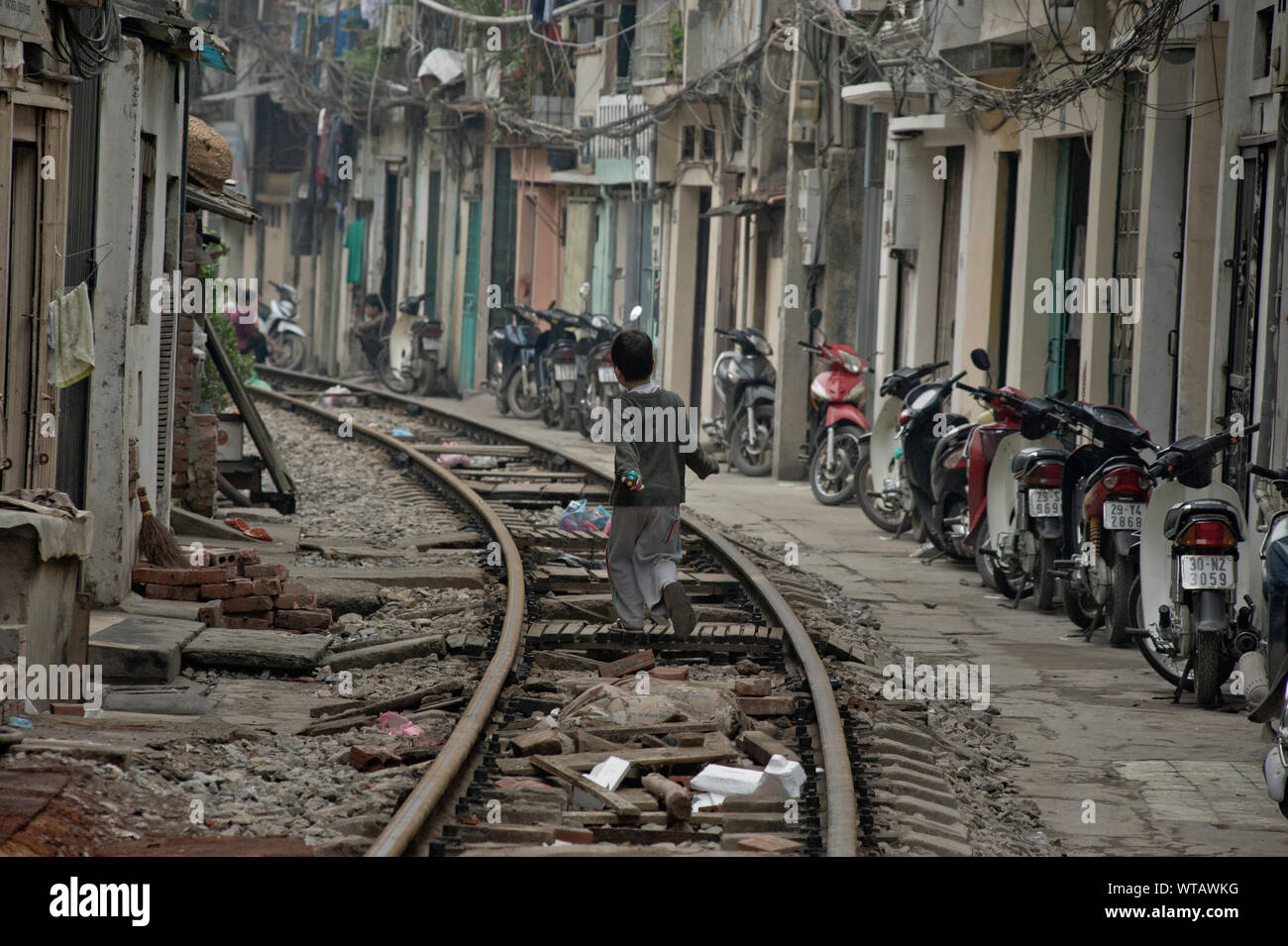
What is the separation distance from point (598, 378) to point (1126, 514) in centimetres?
1408

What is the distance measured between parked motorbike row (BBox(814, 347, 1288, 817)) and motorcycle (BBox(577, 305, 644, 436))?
8821 millimetres

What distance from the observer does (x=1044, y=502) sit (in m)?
10.9

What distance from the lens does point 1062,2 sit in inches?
546

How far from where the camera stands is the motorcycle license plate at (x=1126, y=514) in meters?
9.73

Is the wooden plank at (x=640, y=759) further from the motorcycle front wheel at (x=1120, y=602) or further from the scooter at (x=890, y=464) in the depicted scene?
the scooter at (x=890, y=464)

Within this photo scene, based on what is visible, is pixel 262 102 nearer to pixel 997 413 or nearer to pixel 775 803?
pixel 997 413

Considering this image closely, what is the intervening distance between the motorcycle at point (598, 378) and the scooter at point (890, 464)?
7515 millimetres

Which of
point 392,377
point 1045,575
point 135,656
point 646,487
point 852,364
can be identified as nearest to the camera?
point 135,656

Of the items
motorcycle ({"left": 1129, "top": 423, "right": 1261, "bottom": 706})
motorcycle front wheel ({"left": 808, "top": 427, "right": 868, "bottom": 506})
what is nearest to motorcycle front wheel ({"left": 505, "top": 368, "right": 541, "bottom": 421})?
motorcycle front wheel ({"left": 808, "top": 427, "right": 868, "bottom": 506})

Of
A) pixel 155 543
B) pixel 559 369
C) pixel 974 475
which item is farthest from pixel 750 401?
pixel 155 543

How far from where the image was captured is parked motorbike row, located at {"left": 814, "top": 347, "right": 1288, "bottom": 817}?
8.35 meters

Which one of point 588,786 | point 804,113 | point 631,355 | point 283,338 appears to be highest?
point 804,113

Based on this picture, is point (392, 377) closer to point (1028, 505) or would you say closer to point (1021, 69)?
point (1021, 69)

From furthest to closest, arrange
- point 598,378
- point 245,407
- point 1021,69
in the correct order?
point 598,378, point 1021,69, point 245,407
